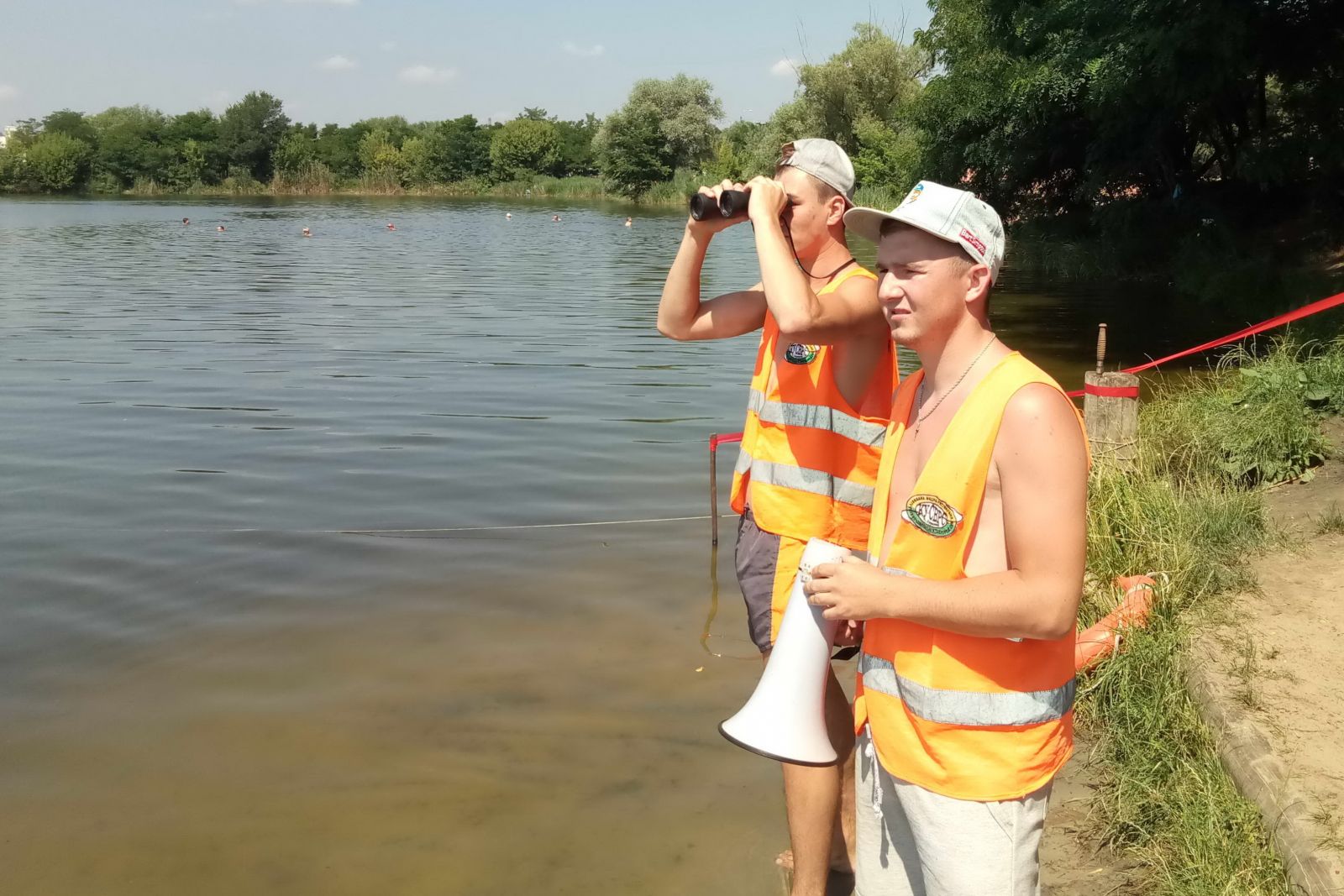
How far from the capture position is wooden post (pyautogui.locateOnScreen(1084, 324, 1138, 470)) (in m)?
6.69

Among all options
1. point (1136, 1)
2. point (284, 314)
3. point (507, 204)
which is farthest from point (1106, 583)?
point (507, 204)

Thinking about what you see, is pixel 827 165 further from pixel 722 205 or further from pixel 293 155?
pixel 293 155

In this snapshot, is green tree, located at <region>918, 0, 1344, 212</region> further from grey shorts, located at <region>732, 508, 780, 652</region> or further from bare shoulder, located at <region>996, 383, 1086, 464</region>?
bare shoulder, located at <region>996, 383, 1086, 464</region>

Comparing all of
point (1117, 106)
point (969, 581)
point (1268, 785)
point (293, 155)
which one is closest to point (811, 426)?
point (969, 581)

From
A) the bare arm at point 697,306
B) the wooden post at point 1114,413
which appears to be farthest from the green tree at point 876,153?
the bare arm at point 697,306

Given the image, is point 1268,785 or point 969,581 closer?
point 969,581

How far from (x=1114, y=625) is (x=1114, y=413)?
7.69 ft

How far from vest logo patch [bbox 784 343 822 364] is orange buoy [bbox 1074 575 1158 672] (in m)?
1.96

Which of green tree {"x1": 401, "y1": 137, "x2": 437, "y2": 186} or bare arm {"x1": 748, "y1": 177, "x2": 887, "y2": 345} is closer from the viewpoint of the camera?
bare arm {"x1": 748, "y1": 177, "x2": 887, "y2": 345}

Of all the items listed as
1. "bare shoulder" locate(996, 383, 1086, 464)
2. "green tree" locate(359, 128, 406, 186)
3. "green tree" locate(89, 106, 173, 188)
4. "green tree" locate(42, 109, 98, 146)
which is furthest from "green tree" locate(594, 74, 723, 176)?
"bare shoulder" locate(996, 383, 1086, 464)

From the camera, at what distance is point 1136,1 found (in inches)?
533

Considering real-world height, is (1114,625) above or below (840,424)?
below

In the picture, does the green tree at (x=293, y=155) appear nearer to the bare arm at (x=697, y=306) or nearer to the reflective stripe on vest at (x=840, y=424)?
the bare arm at (x=697, y=306)

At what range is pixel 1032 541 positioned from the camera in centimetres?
217
